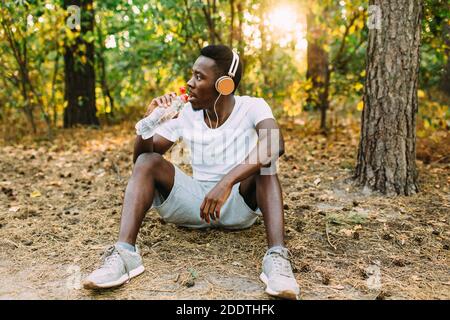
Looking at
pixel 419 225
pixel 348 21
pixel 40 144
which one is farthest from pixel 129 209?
pixel 40 144

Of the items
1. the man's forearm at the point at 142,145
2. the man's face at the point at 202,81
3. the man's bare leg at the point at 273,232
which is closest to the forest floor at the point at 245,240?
the man's bare leg at the point at 273,232

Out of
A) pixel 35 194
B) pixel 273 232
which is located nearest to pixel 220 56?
pixel 273 232

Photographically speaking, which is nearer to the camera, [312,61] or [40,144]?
[40,144]

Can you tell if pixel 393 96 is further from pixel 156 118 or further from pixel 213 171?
pixel 156 118

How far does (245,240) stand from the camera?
10.9ft

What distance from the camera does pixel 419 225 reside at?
353 centimetres

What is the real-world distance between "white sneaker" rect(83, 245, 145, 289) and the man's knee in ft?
1.56

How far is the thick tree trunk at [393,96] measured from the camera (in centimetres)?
397

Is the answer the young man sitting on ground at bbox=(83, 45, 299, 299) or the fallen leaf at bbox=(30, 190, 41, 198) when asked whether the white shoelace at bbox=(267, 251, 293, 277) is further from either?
the fallen leaf at bbox=(30, 190, 41, 198)

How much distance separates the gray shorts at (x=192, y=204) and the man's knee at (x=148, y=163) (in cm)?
18

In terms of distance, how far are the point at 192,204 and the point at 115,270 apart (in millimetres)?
740

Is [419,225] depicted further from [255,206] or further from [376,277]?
[255,206]
